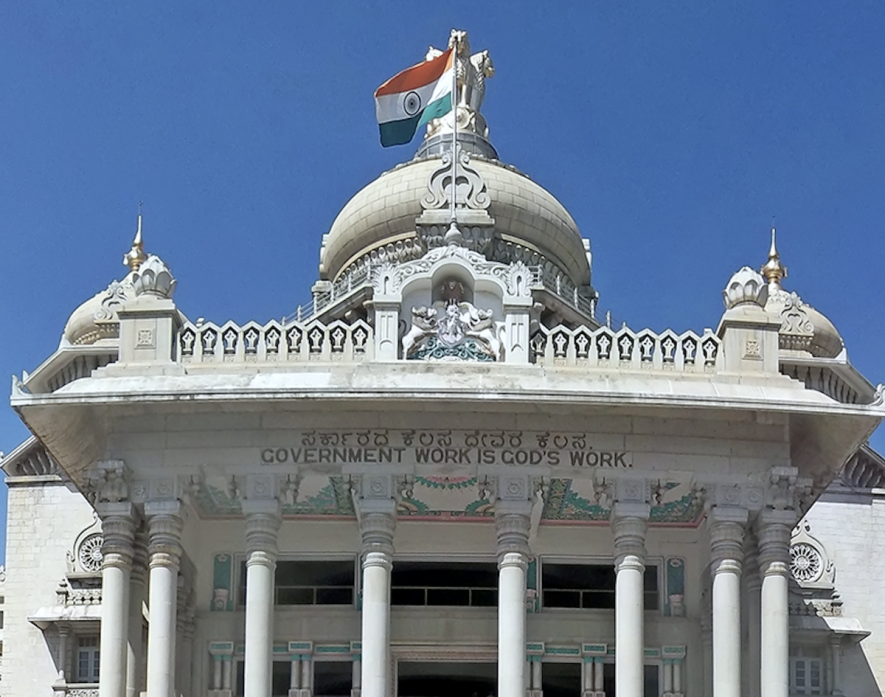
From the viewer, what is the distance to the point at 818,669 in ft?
159

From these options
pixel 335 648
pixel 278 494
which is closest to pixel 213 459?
pixel 278 494

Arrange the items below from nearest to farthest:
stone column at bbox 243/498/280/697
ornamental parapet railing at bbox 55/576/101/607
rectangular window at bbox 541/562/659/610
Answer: stone column at bbox 243/498/280/697
rectangular window at bbox 541/562/659/610
ornamental parapet railing at bbox 55/576/101/607

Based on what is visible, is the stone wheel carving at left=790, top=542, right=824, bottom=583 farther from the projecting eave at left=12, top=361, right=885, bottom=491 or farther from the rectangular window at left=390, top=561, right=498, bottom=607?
the projecting eave at left=12, top=361, right=885, bottom=491

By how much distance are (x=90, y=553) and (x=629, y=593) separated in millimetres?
17476

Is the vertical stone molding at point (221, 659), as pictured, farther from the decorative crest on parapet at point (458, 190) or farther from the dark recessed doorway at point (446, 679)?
the decorative crest on parapet at point (458, 190)

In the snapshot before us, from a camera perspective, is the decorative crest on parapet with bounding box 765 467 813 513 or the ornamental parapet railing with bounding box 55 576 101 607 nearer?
the decorative crest on parapet with bounding box 765 467 813 513

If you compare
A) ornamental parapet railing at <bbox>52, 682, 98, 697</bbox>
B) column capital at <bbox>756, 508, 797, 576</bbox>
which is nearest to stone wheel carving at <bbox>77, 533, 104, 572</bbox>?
ornamental parapet railing at <bbox>52, 682, 98, 697</bbox>

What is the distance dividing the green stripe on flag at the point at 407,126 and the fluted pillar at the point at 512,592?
31.9 feet

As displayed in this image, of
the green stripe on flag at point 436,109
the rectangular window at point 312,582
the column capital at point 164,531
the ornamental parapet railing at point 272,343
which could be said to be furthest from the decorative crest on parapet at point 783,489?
the green stripe on flag at point 436,109

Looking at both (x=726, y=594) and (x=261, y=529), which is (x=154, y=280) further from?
(x=726, y=594)

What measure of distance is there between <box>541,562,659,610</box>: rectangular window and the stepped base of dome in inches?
612

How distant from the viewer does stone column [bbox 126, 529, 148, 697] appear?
37750 mm

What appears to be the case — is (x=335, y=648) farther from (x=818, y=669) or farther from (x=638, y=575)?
(x=818, y=669)

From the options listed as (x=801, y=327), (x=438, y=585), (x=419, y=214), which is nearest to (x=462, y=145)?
(x=419, y=214)
